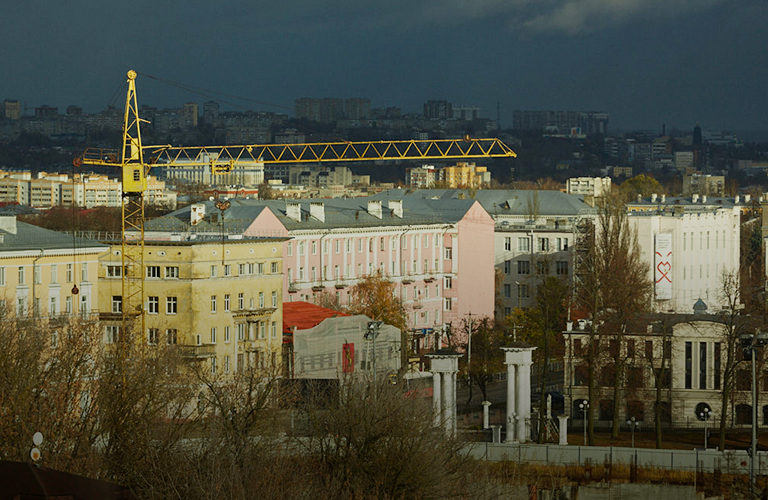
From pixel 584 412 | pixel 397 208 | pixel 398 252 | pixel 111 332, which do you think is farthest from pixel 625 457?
pixel 397 208

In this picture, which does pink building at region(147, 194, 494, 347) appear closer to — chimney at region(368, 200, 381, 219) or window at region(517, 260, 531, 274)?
chimney at region(368, 200, 381, 219)

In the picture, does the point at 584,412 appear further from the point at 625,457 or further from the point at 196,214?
the point at 196,214

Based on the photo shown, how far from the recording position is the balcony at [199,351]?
57.9 m

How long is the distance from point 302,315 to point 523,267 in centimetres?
3389

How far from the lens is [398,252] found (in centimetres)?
8912

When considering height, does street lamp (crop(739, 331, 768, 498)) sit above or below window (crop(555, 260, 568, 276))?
below

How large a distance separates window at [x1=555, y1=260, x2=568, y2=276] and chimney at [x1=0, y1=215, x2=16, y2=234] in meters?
42.4

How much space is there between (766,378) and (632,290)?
14118 mm

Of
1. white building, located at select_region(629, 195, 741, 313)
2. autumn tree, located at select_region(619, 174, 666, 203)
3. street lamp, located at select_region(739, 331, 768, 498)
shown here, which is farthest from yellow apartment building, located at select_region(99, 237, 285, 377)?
autumn tree, located at select_region(619, 174, 666, 203)

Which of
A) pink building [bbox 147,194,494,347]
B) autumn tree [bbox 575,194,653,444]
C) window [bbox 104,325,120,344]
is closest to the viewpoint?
autumn tree [bbox 575,194,653,444]

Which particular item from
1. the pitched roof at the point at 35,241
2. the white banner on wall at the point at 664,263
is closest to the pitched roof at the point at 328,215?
the pitched roof at the point at 35,241

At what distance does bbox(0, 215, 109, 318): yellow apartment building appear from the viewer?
58375mm

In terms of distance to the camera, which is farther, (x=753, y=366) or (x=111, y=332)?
(x=111, y=332)

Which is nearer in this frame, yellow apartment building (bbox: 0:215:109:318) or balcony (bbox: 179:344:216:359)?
balcony (bbox: 179:344:216:359)
